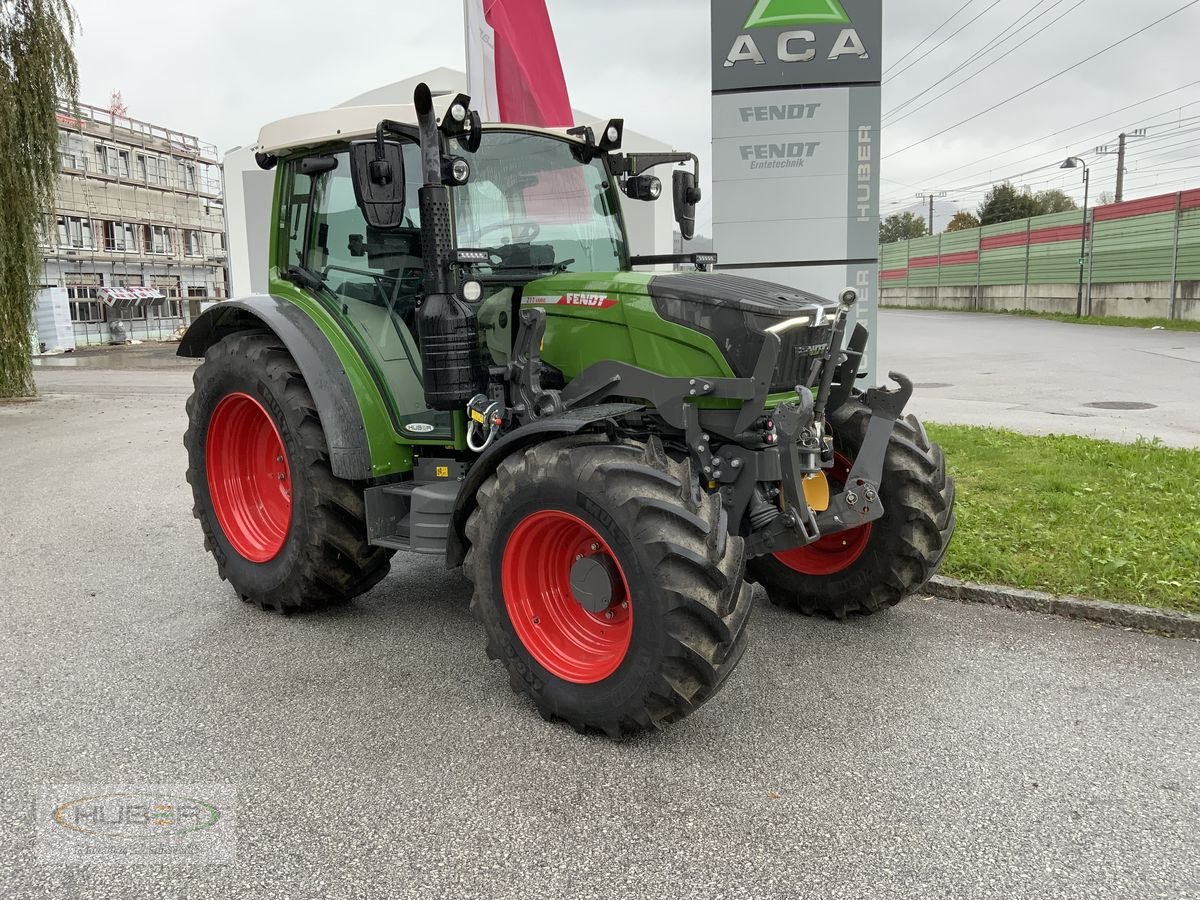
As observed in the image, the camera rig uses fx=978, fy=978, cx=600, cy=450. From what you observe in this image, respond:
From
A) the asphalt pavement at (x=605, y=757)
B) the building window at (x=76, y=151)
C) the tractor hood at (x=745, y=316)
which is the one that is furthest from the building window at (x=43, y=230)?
the building window at (x=76, y=151)

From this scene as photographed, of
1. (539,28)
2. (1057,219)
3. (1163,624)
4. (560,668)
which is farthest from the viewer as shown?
(1057,219)

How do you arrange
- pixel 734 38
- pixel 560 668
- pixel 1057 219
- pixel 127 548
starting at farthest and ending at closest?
pixel 1057 219, pixel 734 38, pixel 127 548, pixel 560 668

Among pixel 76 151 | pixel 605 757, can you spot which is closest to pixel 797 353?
pixel 605 757

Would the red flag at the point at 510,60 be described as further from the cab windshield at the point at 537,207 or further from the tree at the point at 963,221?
the tree at the point at 963,221

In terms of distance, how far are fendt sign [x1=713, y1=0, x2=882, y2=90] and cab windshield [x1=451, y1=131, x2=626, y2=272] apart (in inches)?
151

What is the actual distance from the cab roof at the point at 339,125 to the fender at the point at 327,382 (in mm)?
831

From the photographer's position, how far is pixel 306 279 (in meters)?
5.18

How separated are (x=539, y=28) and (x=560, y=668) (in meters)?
6.71

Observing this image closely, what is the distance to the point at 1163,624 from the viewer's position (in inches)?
190

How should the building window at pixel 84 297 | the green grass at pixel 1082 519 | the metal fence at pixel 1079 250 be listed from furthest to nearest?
1. the building window at pixel 84 297
2. the metal fence at pixel 1079 250
3. the green grass at pixel 1082 519

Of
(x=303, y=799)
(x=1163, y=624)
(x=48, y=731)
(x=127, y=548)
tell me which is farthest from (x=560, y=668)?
(x=127, y=548)

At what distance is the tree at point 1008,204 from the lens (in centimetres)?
6094

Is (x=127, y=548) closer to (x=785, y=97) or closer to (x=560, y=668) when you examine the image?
(x=560, y=668)

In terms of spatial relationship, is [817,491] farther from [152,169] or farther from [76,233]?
[152,169]
